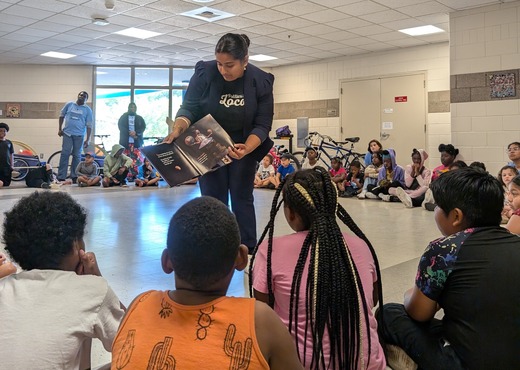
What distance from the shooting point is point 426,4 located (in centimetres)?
637

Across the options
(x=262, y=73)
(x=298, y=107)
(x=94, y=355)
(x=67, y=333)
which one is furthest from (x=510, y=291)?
(x=298, y=107)

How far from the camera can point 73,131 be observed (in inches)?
361

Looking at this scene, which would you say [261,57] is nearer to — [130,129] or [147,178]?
[130,129]

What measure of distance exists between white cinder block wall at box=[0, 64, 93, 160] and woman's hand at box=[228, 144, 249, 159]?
32.9 ft

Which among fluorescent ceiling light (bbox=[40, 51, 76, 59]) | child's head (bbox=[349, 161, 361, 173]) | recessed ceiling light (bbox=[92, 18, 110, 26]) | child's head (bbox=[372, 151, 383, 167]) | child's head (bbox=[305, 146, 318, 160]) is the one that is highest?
fluorescent ceiling light (bbox=[40, 51, 76, 59])

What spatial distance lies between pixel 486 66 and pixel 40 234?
6833mm

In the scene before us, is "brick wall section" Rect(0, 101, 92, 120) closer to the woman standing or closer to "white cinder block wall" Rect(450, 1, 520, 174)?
the woman standing

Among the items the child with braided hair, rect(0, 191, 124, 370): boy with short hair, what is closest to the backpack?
the child with braided hair

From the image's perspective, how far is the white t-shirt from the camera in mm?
922

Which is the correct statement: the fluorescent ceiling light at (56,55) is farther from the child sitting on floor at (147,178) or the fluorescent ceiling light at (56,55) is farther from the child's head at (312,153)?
the child's head at (312,153)

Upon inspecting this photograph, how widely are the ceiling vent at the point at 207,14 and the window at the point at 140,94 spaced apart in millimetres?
4327

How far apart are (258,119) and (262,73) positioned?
25cm

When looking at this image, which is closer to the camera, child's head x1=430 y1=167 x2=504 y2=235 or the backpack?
child's head x1=430 y1=167 x2=504 y2=235

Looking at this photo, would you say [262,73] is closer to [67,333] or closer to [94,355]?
[94,355]
